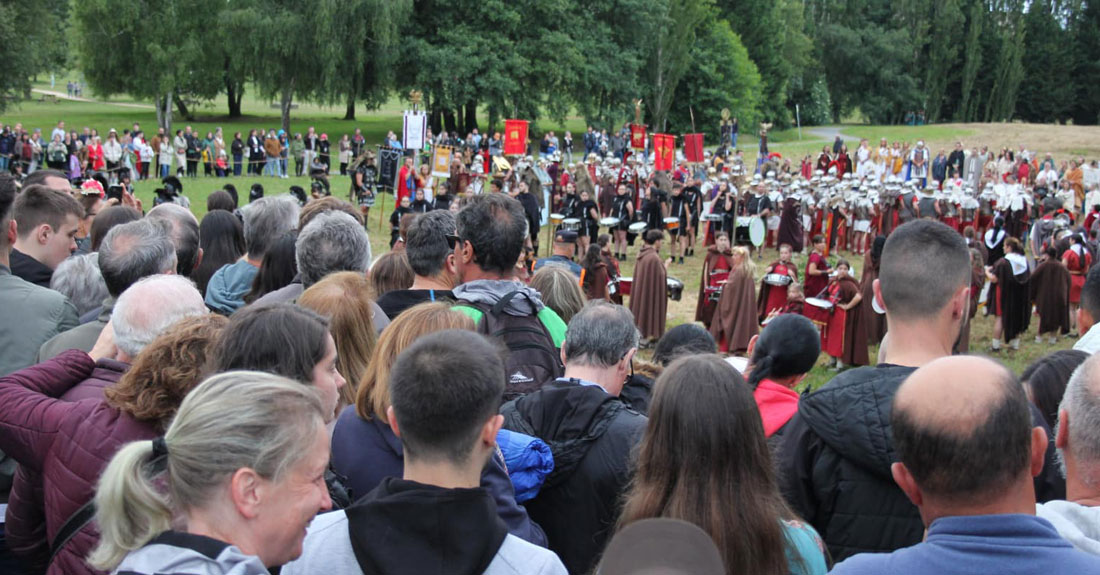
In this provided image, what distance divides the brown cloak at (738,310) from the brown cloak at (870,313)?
1.45 meters

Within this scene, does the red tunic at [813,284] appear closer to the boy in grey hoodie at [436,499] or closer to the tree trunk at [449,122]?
the boy in grey hoodie at [436,499]

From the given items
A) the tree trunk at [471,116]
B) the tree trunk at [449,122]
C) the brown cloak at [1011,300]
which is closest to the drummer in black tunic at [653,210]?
the brown cloak at [1011,300]

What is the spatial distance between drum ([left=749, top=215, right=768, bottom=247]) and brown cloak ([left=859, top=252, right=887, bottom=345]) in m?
6.51

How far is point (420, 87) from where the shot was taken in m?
39.5

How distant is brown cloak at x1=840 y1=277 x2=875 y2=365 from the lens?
39.4ft

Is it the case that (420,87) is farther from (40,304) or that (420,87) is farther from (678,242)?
(40,304)

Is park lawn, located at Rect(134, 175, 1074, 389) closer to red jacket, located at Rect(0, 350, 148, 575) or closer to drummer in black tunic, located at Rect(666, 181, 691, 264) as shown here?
drummer in black tunic, located at Rect(666, 181, 691, 264)

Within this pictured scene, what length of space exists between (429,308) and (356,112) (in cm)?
5565

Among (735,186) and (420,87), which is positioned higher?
(420,87)

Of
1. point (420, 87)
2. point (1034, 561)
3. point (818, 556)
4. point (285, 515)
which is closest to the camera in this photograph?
point (1034, 561)

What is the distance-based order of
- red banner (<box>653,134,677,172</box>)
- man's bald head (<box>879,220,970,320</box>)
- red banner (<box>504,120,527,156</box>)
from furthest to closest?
red banner (<box>653,134,677,172</box>), red banner (<box>504,120,527,156</box>), man's bald head (<box>879,220,970,320</box>)

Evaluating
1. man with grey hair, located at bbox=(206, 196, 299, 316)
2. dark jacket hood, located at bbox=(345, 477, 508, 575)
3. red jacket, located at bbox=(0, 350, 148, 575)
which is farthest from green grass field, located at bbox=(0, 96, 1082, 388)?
dark jacket hood, located at bbox=(345, 477, 508, 575)

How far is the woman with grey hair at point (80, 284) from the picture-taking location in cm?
465

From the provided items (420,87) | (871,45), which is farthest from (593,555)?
(871,45)
